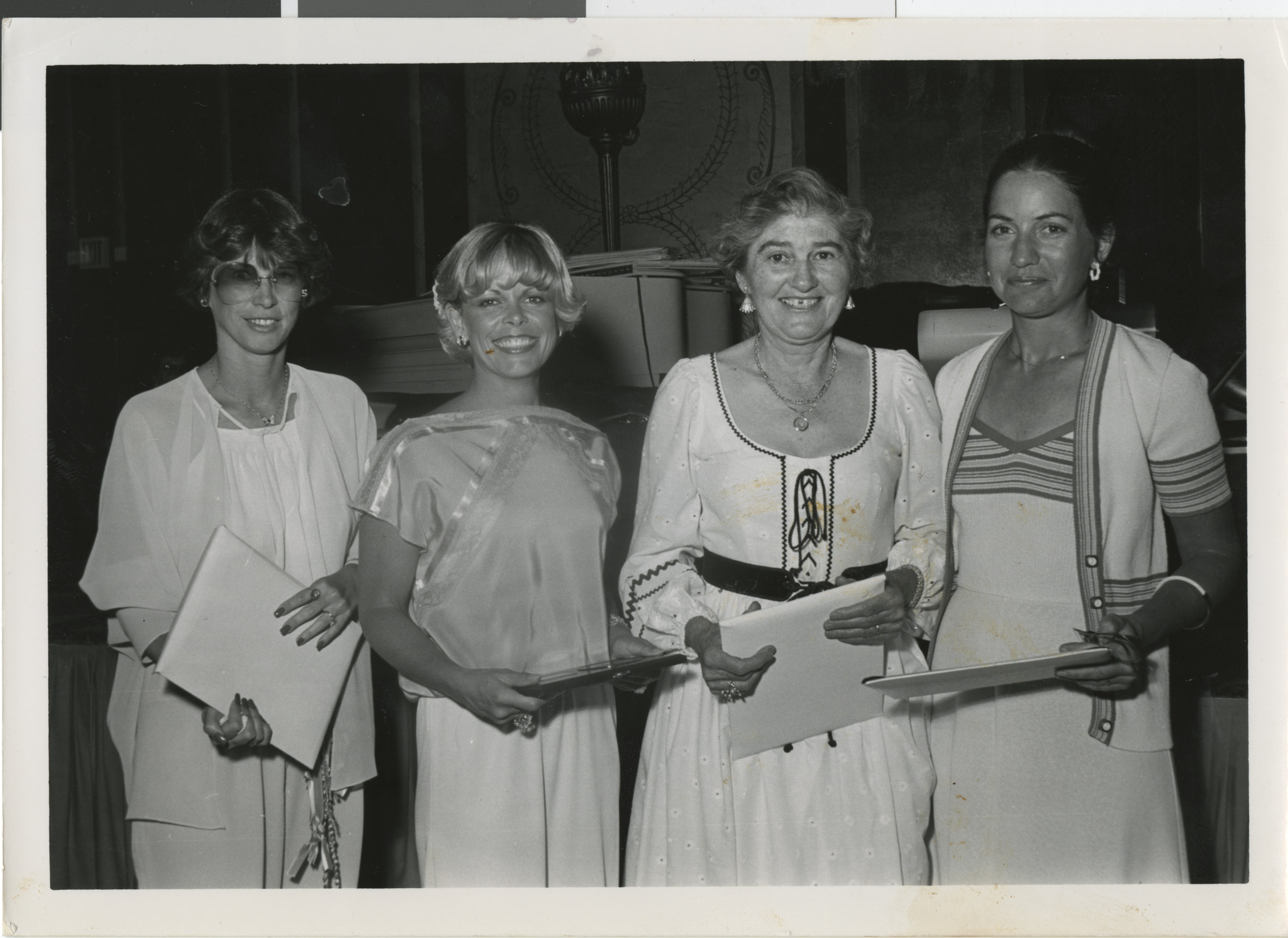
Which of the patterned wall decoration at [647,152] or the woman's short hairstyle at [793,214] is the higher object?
the patterned wall decoration at [647,152]

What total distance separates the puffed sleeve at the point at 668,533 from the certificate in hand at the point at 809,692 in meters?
0.16

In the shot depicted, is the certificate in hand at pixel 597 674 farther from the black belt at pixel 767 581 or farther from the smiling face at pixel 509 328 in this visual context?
the smiling face at pixel 509 328

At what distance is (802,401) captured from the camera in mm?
1985

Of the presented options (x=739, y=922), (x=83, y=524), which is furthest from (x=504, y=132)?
(x=739, y=922)

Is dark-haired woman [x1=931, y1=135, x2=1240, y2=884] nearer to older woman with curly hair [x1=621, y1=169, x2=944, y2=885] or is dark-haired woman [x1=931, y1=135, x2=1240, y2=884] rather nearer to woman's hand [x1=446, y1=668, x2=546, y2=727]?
older woman with curly hair [x1=621, y1=169, x2=944, y2=885]

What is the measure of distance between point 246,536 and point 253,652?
0.21 m

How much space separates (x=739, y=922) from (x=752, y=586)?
0.64 meters

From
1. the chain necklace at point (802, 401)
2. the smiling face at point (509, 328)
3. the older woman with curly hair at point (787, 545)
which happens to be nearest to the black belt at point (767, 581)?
the older woman with curly hair at point (787, 545)

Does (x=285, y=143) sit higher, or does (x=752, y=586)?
→ (x=285, y=143)

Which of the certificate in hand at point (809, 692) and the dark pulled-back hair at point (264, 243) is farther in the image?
the dark pulled-back hair at point (264, 243)

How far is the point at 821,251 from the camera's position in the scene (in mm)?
1991

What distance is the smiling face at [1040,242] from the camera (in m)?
2.04

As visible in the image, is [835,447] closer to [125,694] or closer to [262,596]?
[262,596]

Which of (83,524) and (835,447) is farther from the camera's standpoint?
(83,524)
